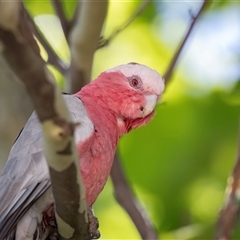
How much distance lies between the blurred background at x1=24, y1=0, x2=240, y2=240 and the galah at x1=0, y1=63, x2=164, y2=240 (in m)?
1.49

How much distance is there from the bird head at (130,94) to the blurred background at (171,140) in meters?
1.47

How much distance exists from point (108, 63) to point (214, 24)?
2.91 ft

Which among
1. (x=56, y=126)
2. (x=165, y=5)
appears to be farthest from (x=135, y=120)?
(x=165, y=5)

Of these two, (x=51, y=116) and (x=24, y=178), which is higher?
(x=51, y=116)

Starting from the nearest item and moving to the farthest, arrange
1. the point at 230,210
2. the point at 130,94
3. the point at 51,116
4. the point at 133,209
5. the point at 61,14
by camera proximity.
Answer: the point at 51,116 → the point at 130,94 → the point at 230,210 → the point at 61,14 → the point at 133,209

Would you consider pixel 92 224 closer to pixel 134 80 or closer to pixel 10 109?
pixel 134 80

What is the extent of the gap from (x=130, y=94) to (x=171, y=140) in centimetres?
169

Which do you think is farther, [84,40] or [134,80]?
[84,40]

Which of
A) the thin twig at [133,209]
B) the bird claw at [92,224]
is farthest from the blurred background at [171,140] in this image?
the bird claw at [92,224]

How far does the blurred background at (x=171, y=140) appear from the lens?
179 inches

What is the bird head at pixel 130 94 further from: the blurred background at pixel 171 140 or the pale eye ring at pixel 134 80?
the blurred background at pixel 171 140

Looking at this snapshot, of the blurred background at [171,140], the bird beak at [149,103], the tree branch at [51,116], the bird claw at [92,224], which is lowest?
the blurred background at [171,140]

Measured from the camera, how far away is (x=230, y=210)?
135 inches

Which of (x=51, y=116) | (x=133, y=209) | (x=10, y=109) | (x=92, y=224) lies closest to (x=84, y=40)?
(x=10, y=109)
